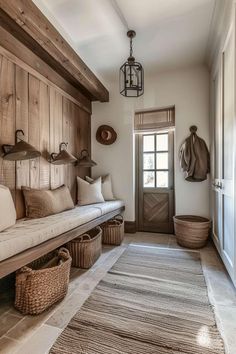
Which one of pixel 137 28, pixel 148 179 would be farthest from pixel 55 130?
pixel 148 179

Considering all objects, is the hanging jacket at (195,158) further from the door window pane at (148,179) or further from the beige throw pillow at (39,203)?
the beige throw pillow at (39,203)

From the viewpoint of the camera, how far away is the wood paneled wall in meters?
2.12

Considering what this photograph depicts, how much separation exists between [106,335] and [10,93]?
231 cm

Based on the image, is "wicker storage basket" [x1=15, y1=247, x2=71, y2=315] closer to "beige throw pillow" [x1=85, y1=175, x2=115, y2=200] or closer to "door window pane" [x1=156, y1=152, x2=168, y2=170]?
"beige throw pillow" [x1=85, y1=175, x2=115, y2=200]

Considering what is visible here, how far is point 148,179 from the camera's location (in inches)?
153

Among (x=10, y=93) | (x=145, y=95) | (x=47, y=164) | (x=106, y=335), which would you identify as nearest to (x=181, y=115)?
(x=145, y=95)

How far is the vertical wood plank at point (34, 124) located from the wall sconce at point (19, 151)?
0.24 metres

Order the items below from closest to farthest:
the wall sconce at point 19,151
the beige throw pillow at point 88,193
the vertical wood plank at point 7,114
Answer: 1. the wall sconce at point 19,151
2. the vertical wood plank at point 7,114
3. the beige throw pillow at point 88,193

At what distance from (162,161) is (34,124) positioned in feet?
7.35

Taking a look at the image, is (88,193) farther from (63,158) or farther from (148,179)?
(148,179)

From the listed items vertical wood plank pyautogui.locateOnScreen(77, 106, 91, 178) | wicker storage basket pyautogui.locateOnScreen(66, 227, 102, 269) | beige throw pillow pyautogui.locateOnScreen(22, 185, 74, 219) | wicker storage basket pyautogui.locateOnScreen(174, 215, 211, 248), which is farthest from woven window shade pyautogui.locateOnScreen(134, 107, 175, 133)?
wicker storage basket pyautogui.locateOnScreen(66, 227, 102, 269)

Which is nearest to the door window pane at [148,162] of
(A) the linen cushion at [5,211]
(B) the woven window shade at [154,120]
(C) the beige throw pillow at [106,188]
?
(B) the woven window shade at [154,120]

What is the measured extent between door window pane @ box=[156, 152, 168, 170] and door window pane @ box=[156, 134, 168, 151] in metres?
0.09

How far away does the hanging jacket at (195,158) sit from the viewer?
3.26 metres
